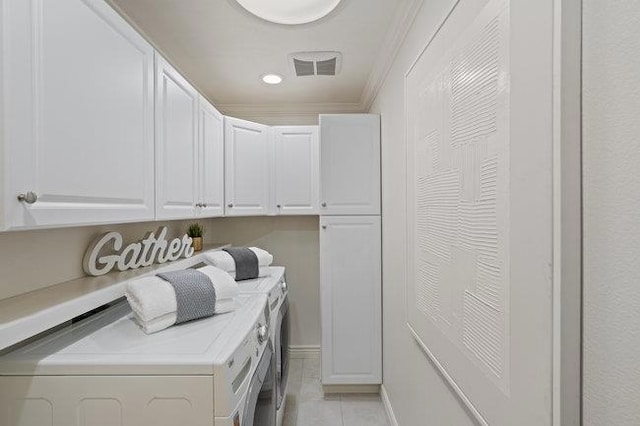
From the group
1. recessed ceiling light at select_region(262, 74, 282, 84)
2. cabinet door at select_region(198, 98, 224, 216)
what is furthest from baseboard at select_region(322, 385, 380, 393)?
recessed ceiling light at select_region(262, 74, 282, 84)

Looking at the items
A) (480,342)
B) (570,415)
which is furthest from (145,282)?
(570,415)

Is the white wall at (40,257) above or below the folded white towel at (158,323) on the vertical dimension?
above

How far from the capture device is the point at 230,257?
2.20 metres

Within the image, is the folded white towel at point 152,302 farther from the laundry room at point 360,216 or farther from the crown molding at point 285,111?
the crown molding at point 285,111

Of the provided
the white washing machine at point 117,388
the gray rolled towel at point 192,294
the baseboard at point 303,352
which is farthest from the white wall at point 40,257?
the baseboard at point 303,352

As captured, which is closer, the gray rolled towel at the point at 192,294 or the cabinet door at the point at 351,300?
the gray rolled towel at the point at 192,294

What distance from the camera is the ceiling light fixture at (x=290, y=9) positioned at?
162cm

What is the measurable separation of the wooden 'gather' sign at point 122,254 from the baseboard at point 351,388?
155 cm

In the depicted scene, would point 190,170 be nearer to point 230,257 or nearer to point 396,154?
point 230,257

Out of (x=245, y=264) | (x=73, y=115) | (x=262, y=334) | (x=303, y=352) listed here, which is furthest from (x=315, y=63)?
(x=303, y=352)

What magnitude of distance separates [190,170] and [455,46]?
145 centimetres

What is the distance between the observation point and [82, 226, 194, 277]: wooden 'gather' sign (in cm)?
142

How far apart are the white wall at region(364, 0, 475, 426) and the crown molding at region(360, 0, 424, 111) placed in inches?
1.7

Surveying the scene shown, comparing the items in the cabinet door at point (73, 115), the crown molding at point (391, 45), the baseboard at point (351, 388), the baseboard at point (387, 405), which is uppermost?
the crown molding at point (391, 45)
